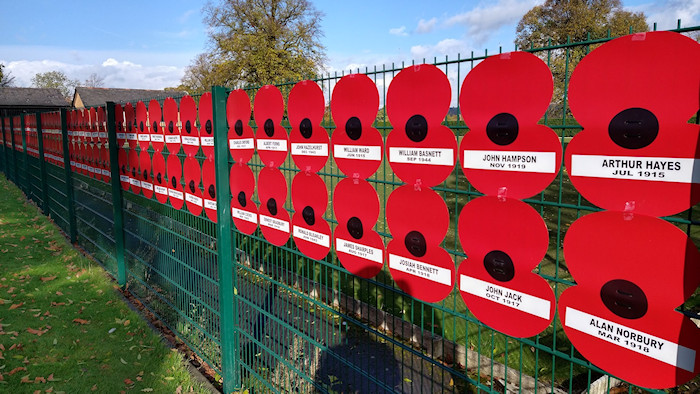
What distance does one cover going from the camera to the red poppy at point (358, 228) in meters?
2.44

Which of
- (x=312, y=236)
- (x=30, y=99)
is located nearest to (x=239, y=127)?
(x=312, y=236)

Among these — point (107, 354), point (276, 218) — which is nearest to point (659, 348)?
point (276, 218)

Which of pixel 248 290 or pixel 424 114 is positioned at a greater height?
pixel 424 114

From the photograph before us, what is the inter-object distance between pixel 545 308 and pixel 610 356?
265 mm

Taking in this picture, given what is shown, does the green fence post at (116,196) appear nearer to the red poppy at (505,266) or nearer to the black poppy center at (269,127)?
the black poppy center at (269,127)

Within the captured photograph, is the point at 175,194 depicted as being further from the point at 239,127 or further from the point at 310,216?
the point at 310,216

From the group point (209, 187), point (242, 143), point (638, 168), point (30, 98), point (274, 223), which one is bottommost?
point (274, 223)

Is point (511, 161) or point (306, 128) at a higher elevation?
point (306, 128)

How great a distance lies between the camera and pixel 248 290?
3.63 meters

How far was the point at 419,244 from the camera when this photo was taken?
2.21 m

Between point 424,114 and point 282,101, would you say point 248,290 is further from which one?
point 424,114

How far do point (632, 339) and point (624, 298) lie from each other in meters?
0.14

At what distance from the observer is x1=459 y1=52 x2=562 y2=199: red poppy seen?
5.49ft

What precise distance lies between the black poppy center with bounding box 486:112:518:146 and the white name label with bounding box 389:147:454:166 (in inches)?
8.5
